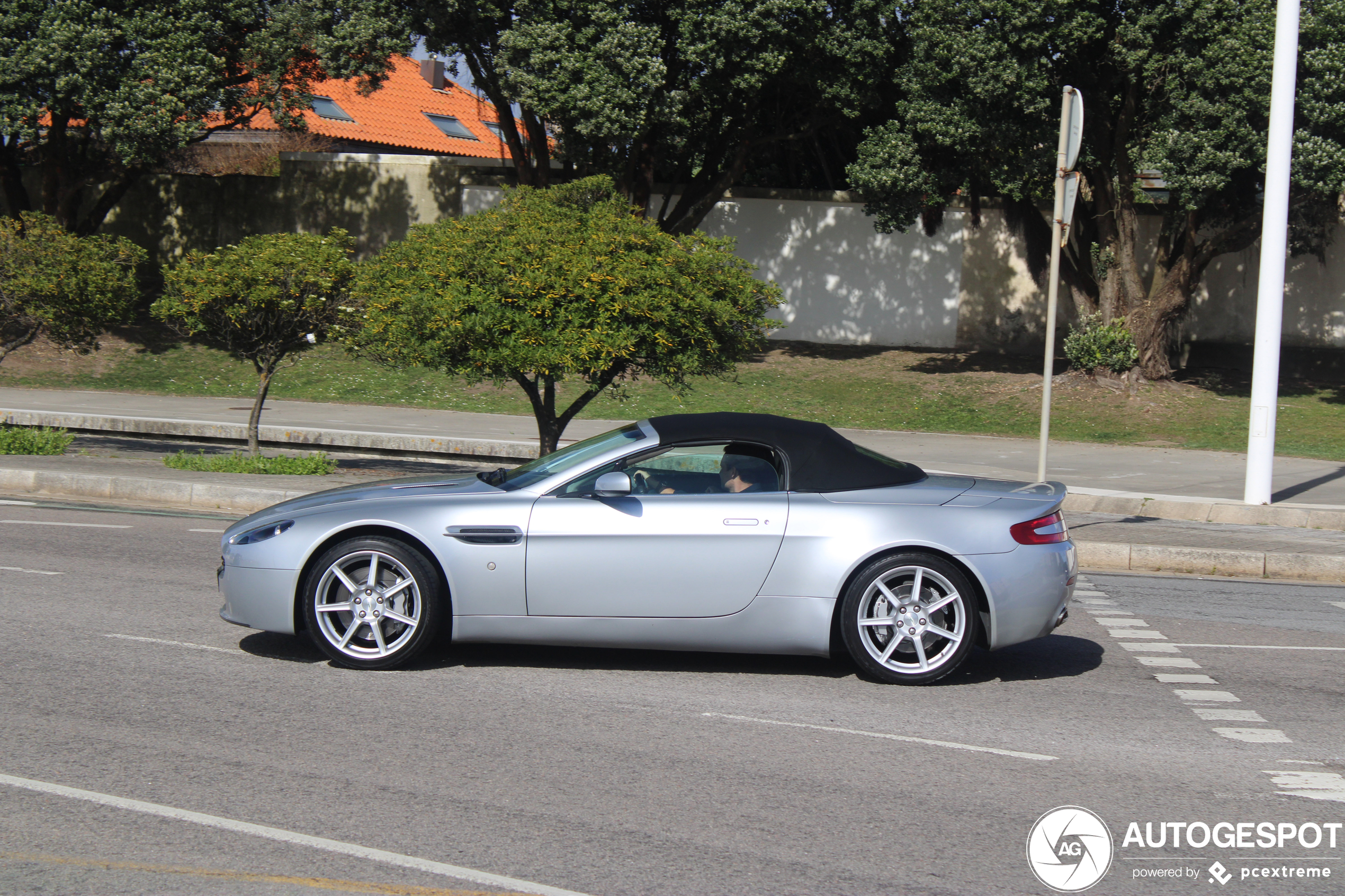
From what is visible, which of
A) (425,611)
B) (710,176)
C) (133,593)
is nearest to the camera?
(425,611)

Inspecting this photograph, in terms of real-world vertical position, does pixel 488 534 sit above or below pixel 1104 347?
below

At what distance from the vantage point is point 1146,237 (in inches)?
1029

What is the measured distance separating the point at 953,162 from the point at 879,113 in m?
4.22

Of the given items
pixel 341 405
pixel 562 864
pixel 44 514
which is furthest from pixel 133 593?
pixel 341 405

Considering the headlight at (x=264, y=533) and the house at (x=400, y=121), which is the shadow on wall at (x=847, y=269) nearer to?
Result: the house at (x=400, y=121)

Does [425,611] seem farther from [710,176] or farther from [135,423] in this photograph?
[710,176]

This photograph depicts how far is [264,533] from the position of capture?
6.43 meters

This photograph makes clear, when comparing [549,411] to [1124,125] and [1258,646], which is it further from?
[1124,125]

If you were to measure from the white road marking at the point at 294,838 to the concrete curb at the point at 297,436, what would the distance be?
1206 cm

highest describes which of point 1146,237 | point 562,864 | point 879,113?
point 879,113

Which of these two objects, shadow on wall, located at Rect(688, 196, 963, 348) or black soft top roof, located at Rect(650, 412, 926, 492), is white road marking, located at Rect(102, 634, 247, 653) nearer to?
black soft top roof, located at Rect(650, 412, 926, 492)

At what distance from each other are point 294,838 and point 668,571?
2.48m

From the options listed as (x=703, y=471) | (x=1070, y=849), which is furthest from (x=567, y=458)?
(x=1070, y=849)

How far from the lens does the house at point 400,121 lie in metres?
38.3
